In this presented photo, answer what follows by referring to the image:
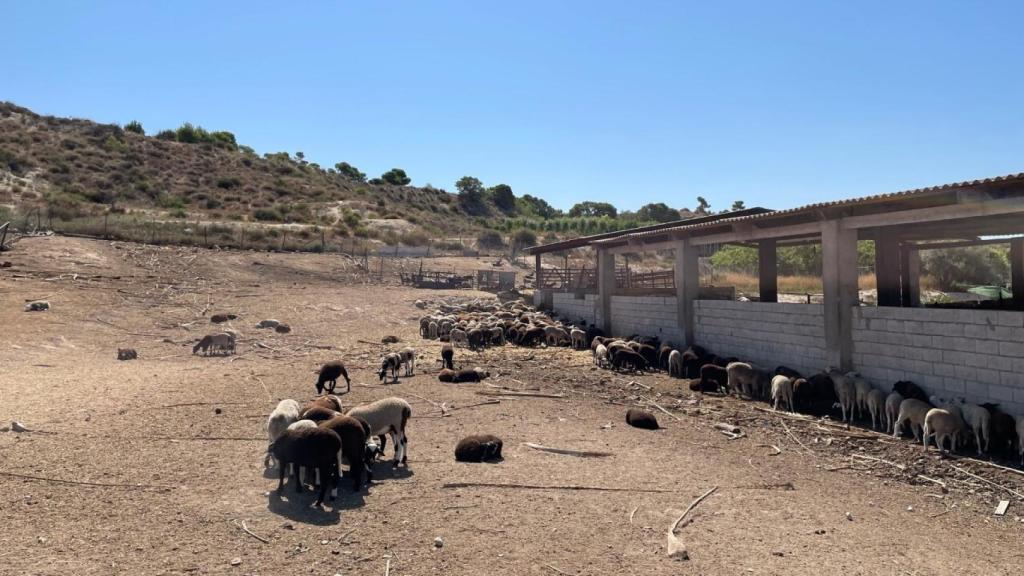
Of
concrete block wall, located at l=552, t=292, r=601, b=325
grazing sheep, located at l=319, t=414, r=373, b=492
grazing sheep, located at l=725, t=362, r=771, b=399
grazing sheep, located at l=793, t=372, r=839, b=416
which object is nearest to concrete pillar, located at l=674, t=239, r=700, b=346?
grazing sheep, located at l=725, t=362, r=771, b=399

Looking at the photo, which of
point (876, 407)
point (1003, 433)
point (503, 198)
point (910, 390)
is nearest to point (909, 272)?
point (910, 390)

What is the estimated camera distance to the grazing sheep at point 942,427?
10305 mm

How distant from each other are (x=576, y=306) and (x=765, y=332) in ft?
42.3

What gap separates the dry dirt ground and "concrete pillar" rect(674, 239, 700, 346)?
411 cm

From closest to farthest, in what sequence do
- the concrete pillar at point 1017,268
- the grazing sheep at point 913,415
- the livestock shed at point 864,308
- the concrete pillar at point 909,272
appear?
1. the grazing sheep at point 913,415
2. the livestock shed at point 864,308
3. the concrete pillar at point 1017,268
4. the concrete pillar at point 909,272

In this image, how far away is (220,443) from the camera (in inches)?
384

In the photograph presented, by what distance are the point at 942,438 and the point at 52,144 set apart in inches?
3018

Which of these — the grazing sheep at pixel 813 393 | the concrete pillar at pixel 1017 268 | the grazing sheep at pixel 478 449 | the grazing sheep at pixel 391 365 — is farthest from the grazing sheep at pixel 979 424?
the concrete pillar at pixel 1017 268

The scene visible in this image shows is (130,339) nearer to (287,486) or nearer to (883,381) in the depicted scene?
(287,486)

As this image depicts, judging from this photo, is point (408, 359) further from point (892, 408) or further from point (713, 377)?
point (892, 408)

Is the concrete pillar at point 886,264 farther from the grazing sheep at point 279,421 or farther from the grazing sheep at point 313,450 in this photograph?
the grazing sheep at point 313,450

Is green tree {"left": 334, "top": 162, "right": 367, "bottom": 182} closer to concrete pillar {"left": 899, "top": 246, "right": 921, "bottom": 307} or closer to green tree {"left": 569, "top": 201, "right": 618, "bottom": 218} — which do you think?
green tree {"left": 569, "top": 201, "right": 618, "bottom": 218}

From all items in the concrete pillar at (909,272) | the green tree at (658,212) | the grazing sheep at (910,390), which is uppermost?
the green tree at (658,212)

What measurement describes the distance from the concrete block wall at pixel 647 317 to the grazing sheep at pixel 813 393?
24.0ft
